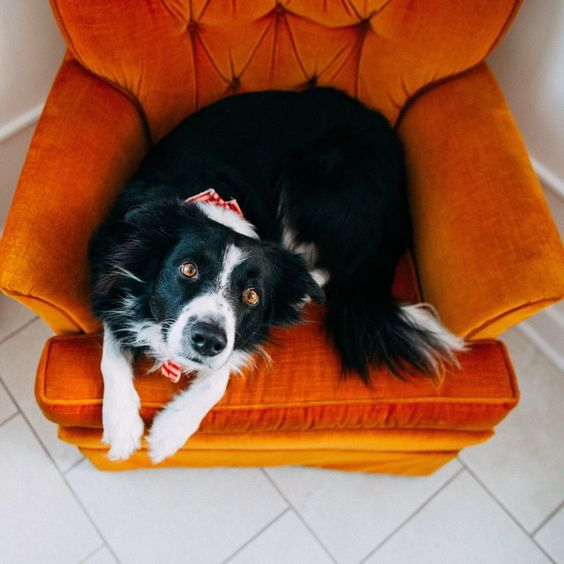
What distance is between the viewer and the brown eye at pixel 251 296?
1213mm

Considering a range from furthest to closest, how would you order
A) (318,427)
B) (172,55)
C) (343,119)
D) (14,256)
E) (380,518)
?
(380,518) < (343,119) < (172,55) < (318,427) < (14,256)

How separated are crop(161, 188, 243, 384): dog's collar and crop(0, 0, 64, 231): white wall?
0.79m

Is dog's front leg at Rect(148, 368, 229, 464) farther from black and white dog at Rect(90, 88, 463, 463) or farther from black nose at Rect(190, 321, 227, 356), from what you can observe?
black nose at Rect(190, 321, 227, 356)

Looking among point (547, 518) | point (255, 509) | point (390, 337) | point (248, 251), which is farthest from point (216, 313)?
point (547, 518)

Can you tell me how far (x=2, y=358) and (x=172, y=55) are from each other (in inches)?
45.2

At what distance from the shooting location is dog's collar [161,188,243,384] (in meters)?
1.26

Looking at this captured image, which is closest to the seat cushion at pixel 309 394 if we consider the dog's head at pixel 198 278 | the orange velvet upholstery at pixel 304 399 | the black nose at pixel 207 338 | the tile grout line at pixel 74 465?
the orange velvet upholstery at pixel 304 399

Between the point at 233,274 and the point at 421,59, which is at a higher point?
the point at 421,59

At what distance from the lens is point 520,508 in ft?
5.90

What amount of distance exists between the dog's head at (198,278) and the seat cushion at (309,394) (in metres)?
0.11

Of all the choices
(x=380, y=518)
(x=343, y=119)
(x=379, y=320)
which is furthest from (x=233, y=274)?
(x=380, y=518)

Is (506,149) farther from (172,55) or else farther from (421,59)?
(172,55)

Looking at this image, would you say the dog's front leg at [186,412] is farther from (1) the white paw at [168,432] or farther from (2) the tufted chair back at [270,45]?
(2) the tufted chair back at [270,45]

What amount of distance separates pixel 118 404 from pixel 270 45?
1068mm
